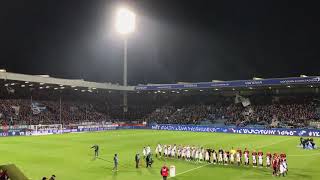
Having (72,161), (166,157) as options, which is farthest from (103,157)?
(166,157)

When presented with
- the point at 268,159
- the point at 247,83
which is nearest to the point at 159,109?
the point at 247,83

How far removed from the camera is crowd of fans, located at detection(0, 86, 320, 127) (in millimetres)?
67438

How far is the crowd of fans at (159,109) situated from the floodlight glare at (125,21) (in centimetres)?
1879

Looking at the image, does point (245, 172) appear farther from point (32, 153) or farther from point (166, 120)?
point (166, 120)

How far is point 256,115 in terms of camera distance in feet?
238

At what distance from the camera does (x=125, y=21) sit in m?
78.9

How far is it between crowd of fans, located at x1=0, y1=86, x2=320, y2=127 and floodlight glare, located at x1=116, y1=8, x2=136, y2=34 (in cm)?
1879

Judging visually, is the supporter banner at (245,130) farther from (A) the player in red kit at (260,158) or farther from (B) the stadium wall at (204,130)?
(A) the player in red kit at (260,158)

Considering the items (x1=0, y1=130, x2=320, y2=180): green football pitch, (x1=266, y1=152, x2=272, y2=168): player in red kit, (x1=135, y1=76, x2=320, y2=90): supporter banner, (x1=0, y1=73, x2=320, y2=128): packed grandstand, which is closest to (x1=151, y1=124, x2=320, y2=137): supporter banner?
(x1=0, y1=73, x2=320, y2=128): packed grandstand

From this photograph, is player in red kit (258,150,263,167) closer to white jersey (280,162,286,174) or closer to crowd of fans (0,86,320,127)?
white jersey (280,162,286,174)

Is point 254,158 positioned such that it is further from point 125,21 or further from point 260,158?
point 125,21

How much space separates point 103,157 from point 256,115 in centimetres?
4556

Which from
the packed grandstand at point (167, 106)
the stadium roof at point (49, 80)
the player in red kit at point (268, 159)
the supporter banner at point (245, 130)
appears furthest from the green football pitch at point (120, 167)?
the packed grandstand at point (167, 106)

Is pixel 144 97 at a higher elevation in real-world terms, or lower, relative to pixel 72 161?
higher
